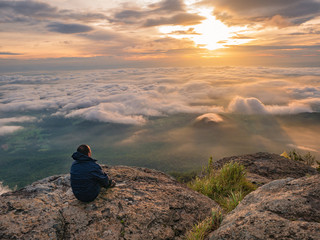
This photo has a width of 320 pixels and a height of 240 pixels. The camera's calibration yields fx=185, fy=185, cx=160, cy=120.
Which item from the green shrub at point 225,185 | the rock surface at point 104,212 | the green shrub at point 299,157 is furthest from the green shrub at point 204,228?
the green shrub at point 299,157

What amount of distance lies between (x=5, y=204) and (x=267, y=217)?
22.2ft

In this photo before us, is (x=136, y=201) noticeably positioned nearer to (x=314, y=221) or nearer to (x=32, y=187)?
(x=32, y=187)

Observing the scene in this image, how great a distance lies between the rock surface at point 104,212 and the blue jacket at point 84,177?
14.1 inches

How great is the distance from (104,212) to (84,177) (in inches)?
45.2

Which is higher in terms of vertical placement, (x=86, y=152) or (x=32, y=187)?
(x=86, y=152)

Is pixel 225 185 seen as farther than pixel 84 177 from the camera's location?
Yes

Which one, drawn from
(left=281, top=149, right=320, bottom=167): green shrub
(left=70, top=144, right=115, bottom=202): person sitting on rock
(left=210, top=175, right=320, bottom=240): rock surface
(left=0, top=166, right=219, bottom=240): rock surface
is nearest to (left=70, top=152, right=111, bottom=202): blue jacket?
(left=70, top=144, right=115, bottom=202): person sitting on rock

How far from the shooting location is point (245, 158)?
12898 mm

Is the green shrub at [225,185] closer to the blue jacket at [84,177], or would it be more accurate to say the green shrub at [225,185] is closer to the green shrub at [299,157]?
the blue jacket at [84,177]

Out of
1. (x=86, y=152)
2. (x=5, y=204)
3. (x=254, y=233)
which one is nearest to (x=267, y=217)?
(x=254, y=233)

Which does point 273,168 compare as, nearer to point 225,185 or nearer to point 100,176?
point 225,185

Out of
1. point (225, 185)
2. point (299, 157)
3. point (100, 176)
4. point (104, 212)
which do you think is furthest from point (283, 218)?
point (299, 157)

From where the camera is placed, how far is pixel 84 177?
17.5 ft

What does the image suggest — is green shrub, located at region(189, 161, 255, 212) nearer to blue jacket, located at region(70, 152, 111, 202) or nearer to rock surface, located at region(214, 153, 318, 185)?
rock surface, located at region(214, 153, 318, 185)
